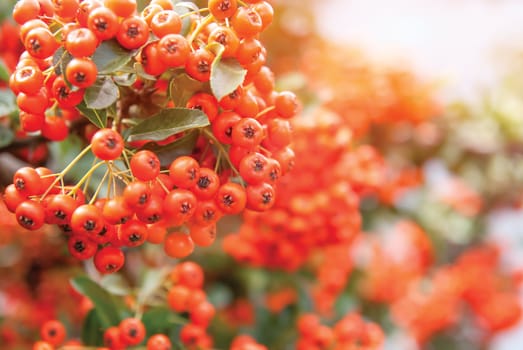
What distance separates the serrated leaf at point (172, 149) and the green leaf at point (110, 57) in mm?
128

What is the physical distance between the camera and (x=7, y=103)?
2.81 feet

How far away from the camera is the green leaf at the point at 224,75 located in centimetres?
61

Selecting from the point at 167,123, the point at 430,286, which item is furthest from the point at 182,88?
the point at 430,286

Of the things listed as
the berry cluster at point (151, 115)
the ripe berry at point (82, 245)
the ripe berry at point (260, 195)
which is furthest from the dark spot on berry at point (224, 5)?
the ripe berry at point (82, 245)

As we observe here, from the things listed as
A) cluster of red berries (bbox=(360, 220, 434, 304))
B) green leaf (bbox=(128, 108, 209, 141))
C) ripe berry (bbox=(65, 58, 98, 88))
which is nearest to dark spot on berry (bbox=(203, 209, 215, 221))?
green leaf (bbox=(128, 108, 209, 141))

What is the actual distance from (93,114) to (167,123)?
3.4 inches

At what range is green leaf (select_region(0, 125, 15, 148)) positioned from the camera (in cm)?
88

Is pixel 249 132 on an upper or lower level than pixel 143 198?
upper

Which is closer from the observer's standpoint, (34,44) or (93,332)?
(34,44)

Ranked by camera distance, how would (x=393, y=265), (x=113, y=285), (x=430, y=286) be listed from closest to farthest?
(x=113, y=285) < (x=393, y=265) < (x=430, y=286)

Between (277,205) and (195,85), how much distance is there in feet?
1.69

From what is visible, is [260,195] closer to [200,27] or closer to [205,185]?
[205,185]

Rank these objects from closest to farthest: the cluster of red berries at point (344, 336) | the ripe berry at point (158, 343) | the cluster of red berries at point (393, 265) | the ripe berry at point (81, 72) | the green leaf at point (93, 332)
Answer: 1. the ripe berry at point (81, 72)
2. the ripe berry at point (158, 343)
3. the green leaf at point (93, 332)
4. the cluster of red berries at point (344, 336)
5. the cluster of red berries at point (393, 265)

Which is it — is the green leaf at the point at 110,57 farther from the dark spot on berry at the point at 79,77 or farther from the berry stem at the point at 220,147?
the berry stem at the point at 220,147
